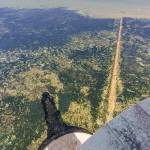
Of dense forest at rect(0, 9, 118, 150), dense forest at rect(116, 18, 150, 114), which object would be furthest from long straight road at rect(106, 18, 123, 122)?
dense forest at rect(0, 9, 118, 150)

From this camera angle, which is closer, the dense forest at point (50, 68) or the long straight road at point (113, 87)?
the dense forest at point (50, 68)

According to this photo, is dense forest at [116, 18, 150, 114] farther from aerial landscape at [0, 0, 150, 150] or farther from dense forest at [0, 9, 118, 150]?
dense forest at [0, 9, 118, 150]

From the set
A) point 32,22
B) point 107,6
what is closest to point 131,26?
point 107,6

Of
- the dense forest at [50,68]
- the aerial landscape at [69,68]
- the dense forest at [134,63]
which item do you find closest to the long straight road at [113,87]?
the aerial landscape at [69,68]

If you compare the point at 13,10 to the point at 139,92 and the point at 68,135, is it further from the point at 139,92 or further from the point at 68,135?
the point at 68,135

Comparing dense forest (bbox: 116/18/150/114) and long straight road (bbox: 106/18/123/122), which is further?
dense forest (bbox: 116/18/150/114)

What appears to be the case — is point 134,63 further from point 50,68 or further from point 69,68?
point 50,68

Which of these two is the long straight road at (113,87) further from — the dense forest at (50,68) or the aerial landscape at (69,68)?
the dense forest at (50,68)
